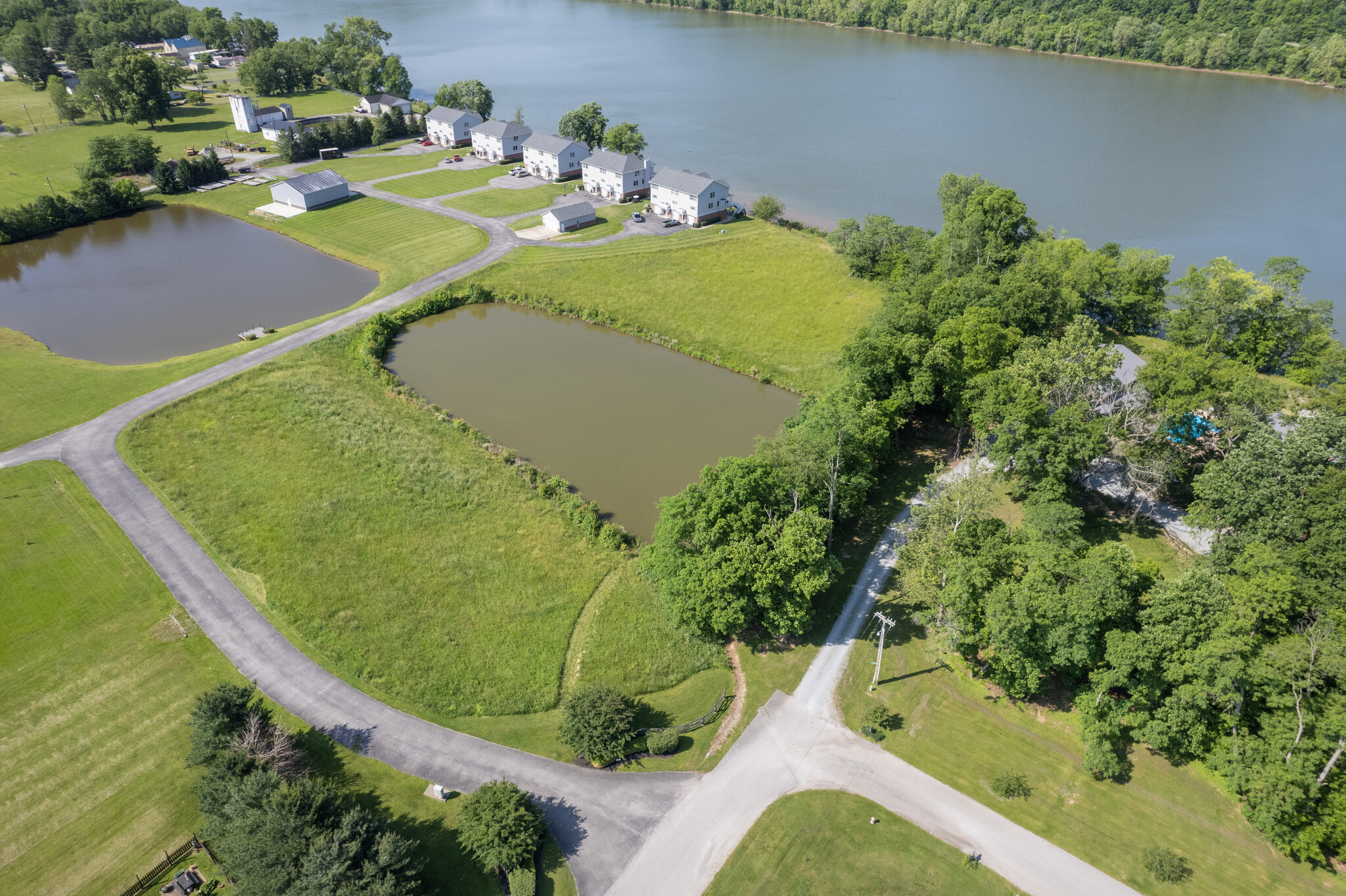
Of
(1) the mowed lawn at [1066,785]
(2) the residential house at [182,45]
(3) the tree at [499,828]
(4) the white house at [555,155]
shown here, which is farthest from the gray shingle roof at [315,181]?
(2) the residential house at [182,45]

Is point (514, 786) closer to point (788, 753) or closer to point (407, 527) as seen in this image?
point (788, 753)

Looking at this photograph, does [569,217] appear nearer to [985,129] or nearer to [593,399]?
[593,399]

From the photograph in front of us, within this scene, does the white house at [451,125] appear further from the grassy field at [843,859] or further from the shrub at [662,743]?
the grassy field at [843,859]

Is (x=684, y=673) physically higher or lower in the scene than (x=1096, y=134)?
lower

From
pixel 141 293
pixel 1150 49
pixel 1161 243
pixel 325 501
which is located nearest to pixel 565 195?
pixel 141 293

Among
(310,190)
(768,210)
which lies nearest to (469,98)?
(310,190)
